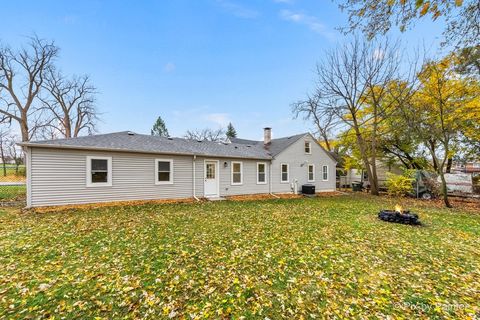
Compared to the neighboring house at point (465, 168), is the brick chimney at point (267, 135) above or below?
above

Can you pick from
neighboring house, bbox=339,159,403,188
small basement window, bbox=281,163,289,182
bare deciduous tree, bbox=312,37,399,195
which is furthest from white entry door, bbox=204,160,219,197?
neighboring house, bbox=339,159,403,188

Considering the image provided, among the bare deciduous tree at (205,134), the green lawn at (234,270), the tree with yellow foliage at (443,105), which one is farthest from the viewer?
the bare deciduous tree at (205,134)

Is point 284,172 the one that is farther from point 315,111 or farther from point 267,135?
point 315,111

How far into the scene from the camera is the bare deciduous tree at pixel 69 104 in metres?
20.3

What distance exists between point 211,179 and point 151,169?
10.9ft

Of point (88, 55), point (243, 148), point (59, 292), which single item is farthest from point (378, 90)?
point (88, 55)

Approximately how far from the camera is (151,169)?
10148 millimetres

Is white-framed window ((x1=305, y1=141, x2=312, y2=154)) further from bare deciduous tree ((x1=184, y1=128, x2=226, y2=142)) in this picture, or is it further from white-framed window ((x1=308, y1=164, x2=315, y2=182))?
bare deciduous tree ((x1=184, y1=128, x2=226, y2=142))

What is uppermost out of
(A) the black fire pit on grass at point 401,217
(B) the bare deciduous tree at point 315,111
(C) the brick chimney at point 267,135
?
(B) the bare deciduous tree at point 315,111

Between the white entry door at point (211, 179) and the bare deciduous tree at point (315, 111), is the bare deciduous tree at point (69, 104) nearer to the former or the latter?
the white entry door at point (211, 179)

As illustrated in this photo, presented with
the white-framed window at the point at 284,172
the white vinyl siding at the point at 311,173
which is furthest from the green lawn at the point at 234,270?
the white vinyl siding at the point at 311,173

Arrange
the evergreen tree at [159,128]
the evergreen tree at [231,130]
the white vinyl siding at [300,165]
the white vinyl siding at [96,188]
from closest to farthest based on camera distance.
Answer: the white vinyl siding at [96,188] → the white vinyl siding at [300,165] → the evergreen tree at [159,128] → the evergreen tree at [231,130]

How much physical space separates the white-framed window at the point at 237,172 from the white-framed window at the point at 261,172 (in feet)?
4.55

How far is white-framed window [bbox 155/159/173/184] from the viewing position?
33.7ft
